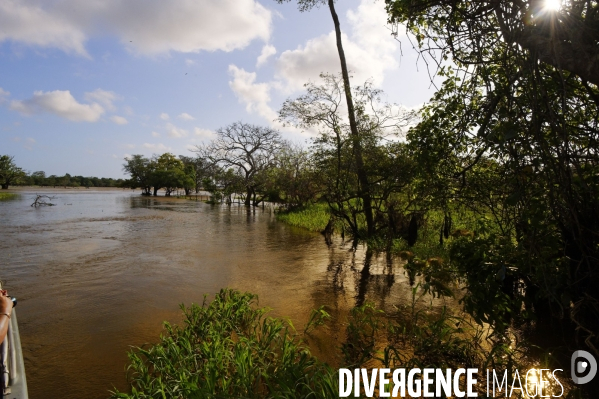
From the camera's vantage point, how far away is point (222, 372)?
3.57m

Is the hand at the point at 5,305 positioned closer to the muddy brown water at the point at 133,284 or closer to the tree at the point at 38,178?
the muddy brown water at the point at 133,284

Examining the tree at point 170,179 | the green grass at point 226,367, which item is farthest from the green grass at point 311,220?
the tree at point 170,179

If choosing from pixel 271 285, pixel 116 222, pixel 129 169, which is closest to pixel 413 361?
pixel 271 285

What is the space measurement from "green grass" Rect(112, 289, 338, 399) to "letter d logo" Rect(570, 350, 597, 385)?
1870mm

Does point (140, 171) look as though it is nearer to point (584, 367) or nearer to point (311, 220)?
point (311, 220)

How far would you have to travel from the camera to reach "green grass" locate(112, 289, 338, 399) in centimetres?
298

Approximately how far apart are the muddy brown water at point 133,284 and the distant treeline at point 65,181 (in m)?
61.6

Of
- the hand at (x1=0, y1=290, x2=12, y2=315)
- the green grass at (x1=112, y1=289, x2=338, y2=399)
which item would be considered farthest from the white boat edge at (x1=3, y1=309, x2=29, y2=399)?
the green grass at (x1=112, y1=289, x2=338, y2=399)

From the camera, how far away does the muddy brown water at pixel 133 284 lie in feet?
14.5

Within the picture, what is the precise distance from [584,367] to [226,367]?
10.1 feet

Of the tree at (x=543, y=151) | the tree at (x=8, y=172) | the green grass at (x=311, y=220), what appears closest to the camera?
the tree at (x=543, y=151)

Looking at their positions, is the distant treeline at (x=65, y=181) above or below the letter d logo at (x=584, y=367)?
above

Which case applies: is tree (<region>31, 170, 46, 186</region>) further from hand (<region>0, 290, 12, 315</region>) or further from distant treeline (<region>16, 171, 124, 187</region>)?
hand (<region>0, 290, 12, 315</region>)

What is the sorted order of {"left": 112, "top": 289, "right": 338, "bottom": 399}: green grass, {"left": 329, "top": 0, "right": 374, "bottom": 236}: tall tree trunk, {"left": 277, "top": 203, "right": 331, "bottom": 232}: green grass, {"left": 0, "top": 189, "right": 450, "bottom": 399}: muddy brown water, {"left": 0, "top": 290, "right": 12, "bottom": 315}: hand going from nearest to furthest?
{"left": 0, "top": 290, "right": 12, "bottom": 315}: hand, {"left": 112, "top": 289, "right": 338, "bottom": 399}: green grass, {"left": 0, "top": 189, "right": 450, "bottom": 399}: muddy brown water, {"left": 329, "top": 0, "right": 374, "bottom": 236}: tall tree trunk, {"left": 277, "top": 203, "right": 331, "bottom": 232}: green grass
